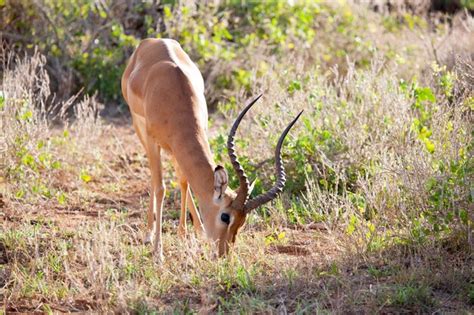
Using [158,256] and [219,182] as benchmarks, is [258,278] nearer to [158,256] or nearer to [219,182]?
[219,182]

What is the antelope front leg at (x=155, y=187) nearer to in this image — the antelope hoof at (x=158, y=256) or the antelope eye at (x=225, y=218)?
the antelope hoof at (x=158, y=256)

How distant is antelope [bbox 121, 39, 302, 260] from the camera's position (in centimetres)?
579

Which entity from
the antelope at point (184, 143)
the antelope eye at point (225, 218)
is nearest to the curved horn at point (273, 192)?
the antelope at point (184, 143)

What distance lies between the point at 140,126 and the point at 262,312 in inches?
113

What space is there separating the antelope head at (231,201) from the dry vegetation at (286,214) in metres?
0.15

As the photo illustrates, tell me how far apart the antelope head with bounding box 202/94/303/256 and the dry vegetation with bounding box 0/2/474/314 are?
0.15 m

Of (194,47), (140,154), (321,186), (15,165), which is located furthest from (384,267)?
(194,47)

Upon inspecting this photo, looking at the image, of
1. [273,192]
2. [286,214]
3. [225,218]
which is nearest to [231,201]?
[225,218]

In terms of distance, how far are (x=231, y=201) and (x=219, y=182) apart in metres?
0.16

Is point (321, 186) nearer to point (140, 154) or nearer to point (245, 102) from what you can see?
point (245, 102)

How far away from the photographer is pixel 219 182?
5824 millimetres

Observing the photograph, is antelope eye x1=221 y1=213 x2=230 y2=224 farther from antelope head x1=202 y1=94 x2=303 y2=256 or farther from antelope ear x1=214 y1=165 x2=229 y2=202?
antelope ear x1=214 y1=165 x2=229 y2=202

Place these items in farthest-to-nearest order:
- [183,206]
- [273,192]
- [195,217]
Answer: [183,206] < [195,217] < [273,192]

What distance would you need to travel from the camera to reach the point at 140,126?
7.28m
